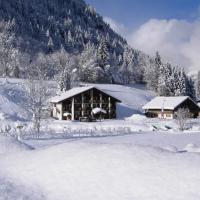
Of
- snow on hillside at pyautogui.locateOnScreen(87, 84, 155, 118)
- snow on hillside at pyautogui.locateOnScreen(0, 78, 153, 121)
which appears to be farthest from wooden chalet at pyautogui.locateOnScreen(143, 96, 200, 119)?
snow on hillside at pyautogui.locateOnScreen(0, 78, 153, 121)

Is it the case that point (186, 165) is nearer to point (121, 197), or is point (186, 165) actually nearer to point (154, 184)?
point (154, 184)

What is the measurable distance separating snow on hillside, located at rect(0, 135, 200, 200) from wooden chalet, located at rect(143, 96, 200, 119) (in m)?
59.9

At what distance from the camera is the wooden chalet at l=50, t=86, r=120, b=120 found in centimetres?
7081

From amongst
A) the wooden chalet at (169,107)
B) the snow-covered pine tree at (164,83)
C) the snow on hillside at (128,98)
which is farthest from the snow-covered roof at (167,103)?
the snow-covered pine tree at (164,83)

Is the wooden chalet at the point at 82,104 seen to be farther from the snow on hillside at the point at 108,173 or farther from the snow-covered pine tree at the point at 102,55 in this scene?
the snow on hillside at the point at 108,173

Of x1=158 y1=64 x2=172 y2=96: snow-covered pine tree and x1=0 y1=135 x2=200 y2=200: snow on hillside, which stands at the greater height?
x1=158 y1=64 x2=172 y2=96: snow-covered pine tree

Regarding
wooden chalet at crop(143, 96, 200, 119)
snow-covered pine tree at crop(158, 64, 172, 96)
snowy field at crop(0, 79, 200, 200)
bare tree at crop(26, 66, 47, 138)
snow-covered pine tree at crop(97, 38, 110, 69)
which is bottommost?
snowy field at crop(0, 79, 200, 200)

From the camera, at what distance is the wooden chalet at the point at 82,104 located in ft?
232

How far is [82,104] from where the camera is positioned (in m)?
71.9

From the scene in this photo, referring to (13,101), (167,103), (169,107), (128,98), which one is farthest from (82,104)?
(128,98)

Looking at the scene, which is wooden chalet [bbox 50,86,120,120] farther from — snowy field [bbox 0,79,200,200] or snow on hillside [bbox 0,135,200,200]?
snow on hillside [bbox 0,135,200,200]

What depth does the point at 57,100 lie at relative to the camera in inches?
2781

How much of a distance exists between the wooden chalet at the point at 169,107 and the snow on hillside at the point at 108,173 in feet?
197

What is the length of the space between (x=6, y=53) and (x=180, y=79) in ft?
145
